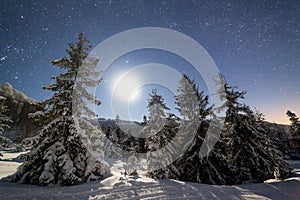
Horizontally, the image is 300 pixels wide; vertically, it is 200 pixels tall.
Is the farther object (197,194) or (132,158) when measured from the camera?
→ (132,158)

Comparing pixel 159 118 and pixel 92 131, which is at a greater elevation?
pixel 159 118

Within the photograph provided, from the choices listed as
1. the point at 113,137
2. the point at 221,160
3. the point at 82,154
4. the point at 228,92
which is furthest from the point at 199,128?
the point at 113,137

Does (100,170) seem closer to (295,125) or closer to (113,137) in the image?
(113,137)

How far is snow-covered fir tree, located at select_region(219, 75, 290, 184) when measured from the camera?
13.1 m

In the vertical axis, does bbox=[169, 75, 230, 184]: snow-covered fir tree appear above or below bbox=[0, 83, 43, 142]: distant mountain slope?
below

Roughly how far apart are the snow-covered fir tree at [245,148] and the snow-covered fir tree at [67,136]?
1132 cm

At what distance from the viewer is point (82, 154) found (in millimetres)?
10195

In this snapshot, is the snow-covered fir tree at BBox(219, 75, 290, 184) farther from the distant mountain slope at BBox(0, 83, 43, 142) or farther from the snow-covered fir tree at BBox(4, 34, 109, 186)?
the distant mountain slope at BBox(0, 83, 43, 142)

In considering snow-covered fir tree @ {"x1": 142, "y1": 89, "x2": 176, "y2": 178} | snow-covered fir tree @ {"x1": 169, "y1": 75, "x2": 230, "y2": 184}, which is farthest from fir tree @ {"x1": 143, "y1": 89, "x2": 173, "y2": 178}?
snow-covered fir tree @ {"x1": 169, "y1": 75, "x2": 230, "y2": 184}

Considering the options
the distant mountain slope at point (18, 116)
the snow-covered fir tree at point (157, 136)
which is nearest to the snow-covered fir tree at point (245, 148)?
the snow-covered fir tree at point (157, 136)

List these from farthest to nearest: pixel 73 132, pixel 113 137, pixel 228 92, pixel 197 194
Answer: pixel 113 137, pixel 228 92, pixel 73 132, pixel 197 194

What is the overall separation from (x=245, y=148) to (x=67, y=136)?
14.7 metres

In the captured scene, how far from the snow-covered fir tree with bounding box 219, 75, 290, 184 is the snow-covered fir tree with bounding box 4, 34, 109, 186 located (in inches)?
446

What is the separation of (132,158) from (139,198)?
26434 mm
